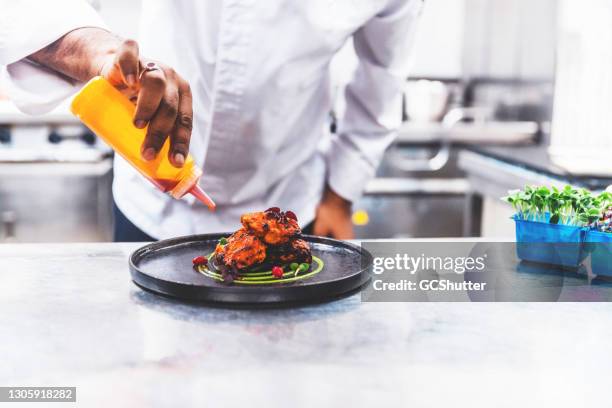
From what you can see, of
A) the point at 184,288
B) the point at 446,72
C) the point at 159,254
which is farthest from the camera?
the point at 446,72

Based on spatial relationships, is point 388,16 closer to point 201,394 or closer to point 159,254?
point 159,254

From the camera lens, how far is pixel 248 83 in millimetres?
1607

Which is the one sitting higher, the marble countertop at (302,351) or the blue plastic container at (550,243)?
the blue plastic container at (550,243)

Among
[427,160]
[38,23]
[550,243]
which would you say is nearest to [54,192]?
[427,160]

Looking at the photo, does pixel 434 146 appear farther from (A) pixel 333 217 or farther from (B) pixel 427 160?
(A) pixel 333 217

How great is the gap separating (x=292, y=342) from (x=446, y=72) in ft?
12.3

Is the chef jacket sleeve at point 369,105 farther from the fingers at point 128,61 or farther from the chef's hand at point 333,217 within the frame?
the fingers at point 128,61

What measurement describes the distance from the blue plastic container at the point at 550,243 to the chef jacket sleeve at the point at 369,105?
0.79 meters

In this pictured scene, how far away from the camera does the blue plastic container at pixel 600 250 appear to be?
1.11 m

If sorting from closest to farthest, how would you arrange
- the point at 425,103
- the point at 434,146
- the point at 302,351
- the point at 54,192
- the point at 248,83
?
the point at 302,351
the point at 248,83
the point at 54,192
the point at 434,146
the point at 425,103

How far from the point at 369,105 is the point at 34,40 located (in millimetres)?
989

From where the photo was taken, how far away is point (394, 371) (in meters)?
0.76

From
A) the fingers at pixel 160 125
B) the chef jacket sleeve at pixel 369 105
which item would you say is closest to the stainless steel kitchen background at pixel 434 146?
the chef jacket sleeve at pixel 369 105

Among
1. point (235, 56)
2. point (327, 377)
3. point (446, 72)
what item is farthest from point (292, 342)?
point (446, 72)
